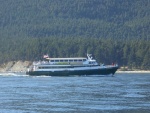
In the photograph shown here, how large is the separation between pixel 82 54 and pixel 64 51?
635cm

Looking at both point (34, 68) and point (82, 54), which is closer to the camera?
point (34, 68)

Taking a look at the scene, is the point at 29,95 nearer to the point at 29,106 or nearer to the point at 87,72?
the point at 29,106

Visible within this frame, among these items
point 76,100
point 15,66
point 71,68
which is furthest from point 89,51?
point 76,100

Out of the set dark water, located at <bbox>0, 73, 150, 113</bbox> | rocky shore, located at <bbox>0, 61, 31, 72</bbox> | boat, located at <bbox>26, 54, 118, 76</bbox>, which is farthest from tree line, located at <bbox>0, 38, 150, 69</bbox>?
dark water, located at <bbox>0, 73, 150, 113</bbox>

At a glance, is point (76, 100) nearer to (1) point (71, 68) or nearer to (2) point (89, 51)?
(1) point (71, 68)

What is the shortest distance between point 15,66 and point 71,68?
148ft

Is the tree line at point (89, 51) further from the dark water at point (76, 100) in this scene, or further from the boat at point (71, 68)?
the dark water at point (76, 100)

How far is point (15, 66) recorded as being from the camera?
177250mm

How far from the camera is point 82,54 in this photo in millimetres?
171750

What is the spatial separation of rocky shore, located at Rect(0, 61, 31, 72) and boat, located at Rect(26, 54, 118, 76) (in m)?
38.1

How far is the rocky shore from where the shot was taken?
574ft

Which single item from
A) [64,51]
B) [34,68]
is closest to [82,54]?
[64,51]

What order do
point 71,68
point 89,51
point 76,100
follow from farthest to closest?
point 89,51 → point 71,68 → point 76,100

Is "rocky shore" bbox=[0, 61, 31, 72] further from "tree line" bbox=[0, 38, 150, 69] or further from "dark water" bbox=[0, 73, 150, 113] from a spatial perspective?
"dark water" bbox=[0, 73, 150, 113]
